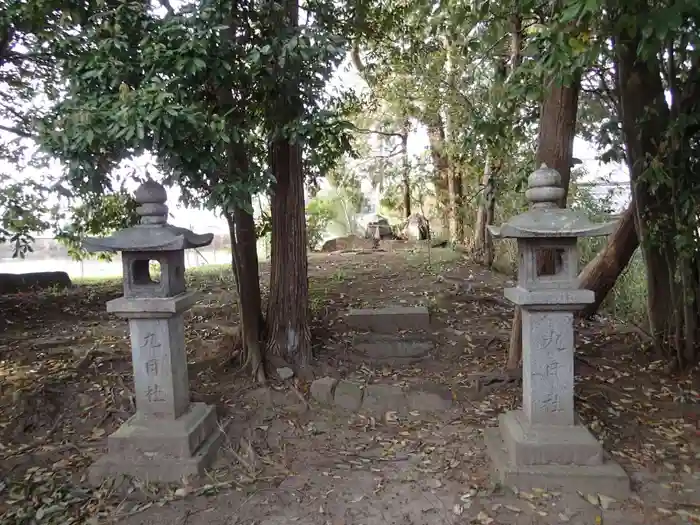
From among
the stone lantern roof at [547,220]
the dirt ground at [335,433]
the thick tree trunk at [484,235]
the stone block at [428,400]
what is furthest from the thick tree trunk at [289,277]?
the thick tree trunk at [484,235]

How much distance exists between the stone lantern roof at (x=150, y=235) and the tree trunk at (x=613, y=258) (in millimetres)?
4393

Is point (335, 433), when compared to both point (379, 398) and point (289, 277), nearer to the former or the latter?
point (379, 398)

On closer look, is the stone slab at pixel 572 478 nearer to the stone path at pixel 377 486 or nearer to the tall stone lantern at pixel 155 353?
the stone path at pixel 377 486

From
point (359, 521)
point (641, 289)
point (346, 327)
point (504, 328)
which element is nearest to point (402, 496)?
point (359, 521)

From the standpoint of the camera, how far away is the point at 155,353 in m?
3.81

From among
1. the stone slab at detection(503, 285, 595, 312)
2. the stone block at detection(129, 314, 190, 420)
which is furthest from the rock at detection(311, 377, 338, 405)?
the stone slab at detection(503, 285, 595, 312)

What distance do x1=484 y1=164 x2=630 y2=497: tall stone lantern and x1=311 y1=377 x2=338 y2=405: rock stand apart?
1638 millimetres

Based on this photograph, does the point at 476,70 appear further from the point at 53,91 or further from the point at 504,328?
the point at 53,91

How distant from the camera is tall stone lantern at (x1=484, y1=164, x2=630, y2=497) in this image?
3.38m

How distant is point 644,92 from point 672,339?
2415 millimetres

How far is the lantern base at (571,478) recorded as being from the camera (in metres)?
3.33

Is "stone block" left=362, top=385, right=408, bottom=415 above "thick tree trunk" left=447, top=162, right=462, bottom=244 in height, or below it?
below

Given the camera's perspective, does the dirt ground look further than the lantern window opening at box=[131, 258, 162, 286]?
No

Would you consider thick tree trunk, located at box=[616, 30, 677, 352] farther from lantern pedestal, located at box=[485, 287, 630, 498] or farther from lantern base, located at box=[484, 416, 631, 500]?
lantern base, located at box=[484, 416, 631, 500]
